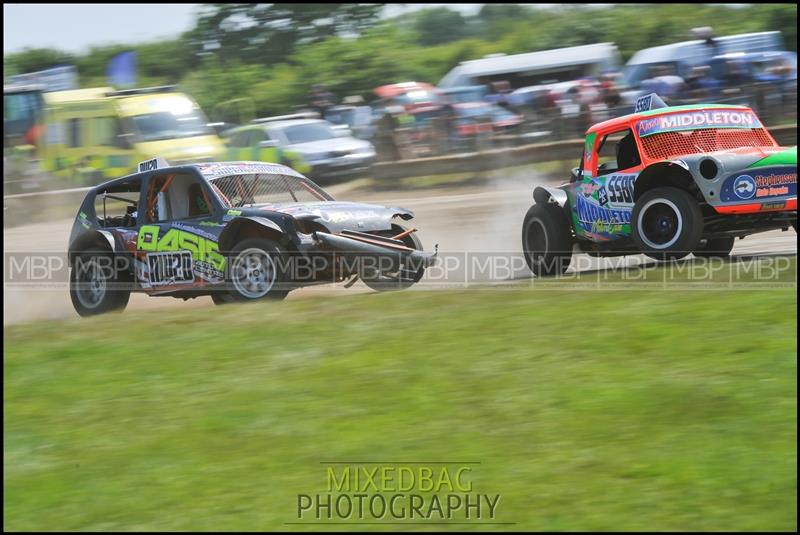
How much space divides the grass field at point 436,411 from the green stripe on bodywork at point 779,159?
1.92 metres

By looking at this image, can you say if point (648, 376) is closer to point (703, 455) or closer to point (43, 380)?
point (703, 455)

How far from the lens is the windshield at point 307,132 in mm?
21359

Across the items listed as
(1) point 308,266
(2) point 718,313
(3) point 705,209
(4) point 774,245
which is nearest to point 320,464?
(2) point 718,313

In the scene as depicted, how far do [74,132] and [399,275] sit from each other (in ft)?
44.9

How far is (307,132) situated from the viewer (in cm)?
2153

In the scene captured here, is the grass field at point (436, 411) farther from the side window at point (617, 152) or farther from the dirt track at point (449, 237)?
the side window at point (617, 152)

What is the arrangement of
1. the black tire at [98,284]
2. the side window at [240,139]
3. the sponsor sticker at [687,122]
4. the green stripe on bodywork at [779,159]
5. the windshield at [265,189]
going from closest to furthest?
the green stripe on bodywork at [779,159]
the windshield at [265,189]
the sponsor sticker at [687,122]
the black tire at [98,284]
the side window at [240,139]

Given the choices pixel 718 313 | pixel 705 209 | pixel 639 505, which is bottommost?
pixel 639 505

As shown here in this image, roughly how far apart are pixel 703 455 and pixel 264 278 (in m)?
4.80

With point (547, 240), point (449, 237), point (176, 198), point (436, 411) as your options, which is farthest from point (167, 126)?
point (436, 411)

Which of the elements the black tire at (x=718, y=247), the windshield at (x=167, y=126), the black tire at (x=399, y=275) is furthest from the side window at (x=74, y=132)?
the black tire at (x=718, y=247)

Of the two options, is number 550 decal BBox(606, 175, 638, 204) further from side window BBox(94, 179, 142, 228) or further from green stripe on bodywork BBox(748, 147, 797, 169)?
side window BBox(94, 179, 142, 228)

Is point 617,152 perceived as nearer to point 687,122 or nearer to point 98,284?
point 687,122

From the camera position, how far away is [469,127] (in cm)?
2000
